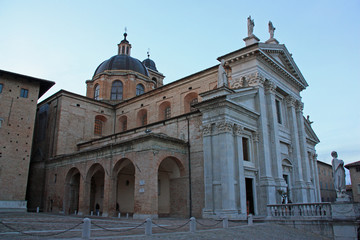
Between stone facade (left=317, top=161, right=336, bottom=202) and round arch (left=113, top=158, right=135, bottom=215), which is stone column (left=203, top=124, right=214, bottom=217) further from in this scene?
stone facade (left=317, top=161, right=336, bottom=202)

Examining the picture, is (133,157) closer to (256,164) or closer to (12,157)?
(256,164)

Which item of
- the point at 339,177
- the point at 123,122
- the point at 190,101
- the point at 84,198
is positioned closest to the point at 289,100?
the point at 190,101

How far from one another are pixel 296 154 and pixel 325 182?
2091cm

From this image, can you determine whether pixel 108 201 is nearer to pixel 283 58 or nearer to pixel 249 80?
pixel 249 80

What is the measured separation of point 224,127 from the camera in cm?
1703

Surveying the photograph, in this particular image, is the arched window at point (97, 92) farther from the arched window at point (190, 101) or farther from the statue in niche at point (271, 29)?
the statue in niche at point (271, 29)

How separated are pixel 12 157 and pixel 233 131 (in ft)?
53.5

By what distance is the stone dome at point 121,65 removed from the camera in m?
35.2

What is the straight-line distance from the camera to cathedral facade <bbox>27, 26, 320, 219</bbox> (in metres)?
17.0

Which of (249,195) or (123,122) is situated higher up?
(123,122)

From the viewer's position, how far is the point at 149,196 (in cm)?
1605

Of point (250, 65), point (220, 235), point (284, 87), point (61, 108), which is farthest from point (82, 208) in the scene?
point (284, 87)

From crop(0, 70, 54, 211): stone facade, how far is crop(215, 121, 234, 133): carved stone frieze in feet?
50.0

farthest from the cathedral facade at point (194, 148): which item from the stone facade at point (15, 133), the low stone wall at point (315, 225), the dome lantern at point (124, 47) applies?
the dome lantern at point (124, 47)
